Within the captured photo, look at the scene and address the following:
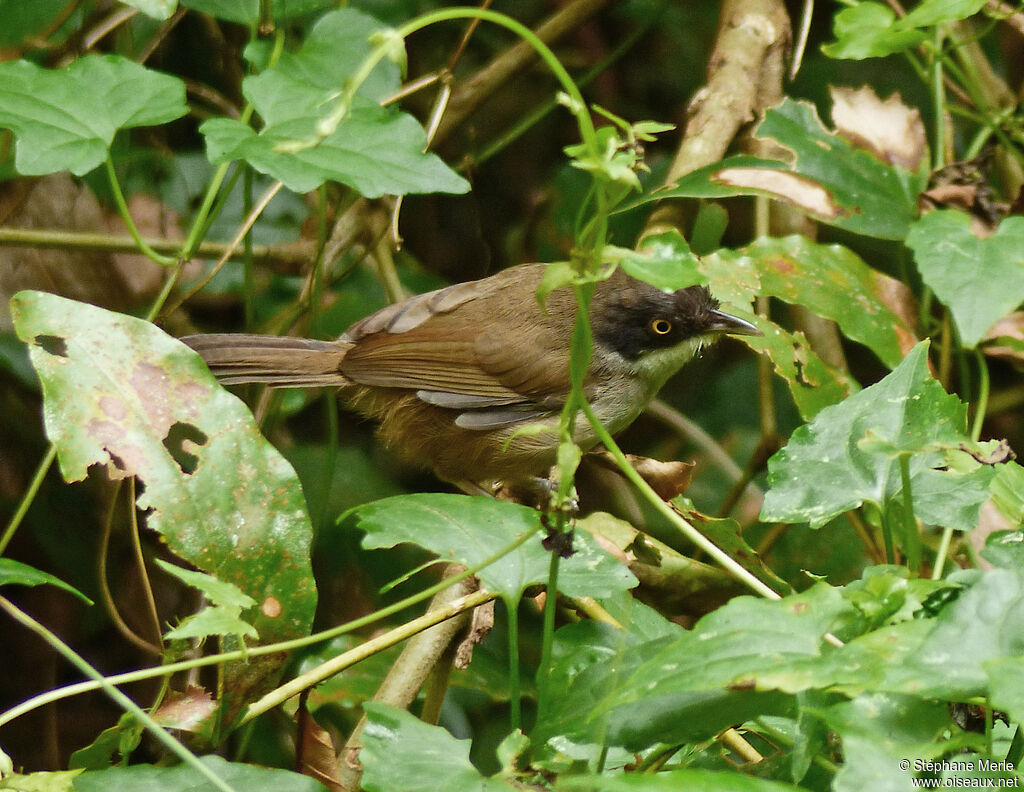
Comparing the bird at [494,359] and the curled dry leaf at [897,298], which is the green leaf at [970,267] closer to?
the curled dry leaf at [897,298]

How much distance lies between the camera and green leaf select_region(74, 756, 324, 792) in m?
1.70

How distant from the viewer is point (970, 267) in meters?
2.68

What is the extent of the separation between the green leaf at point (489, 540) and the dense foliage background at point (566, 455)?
0.01 meters

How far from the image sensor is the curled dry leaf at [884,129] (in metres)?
3.46

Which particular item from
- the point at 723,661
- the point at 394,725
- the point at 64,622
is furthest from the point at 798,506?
the point at 64,622

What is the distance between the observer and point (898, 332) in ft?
10.0

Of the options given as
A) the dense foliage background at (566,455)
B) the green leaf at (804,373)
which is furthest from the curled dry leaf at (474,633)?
the green leaf at (804,373)

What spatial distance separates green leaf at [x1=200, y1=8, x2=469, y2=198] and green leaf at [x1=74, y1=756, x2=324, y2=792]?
1229 millimetres

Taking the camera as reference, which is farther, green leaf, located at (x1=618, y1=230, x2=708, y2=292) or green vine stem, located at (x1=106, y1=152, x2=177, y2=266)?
green vine stem, located at (x1=106, y1=152, x2=177, y2=266)

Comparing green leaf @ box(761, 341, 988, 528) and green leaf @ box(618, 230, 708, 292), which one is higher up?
green leaf @ box(618, 230, 708, 292)

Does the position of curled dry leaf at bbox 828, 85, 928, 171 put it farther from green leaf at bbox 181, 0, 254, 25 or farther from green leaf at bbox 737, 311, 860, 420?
green leaf at bbox 181, 0, 254, 25

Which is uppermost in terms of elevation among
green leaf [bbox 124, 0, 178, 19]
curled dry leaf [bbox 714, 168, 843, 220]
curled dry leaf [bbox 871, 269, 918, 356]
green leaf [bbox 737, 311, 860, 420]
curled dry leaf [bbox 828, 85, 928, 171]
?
green leaf [bbox 124, 0, 178, 19]

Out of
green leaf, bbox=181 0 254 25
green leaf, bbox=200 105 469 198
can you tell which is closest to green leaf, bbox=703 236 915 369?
green leaf, bbox=200 105 469 198

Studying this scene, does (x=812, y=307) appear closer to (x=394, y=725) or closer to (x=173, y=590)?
(x=394, y=725)
